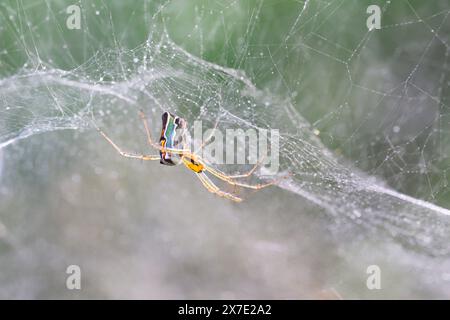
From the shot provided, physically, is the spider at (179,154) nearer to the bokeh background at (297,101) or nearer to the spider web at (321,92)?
the spider web at (321,92)

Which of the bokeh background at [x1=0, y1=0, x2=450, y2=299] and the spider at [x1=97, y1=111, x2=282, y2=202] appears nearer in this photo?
the spider at [x1=97, y1=111, x2=282, y2=202]

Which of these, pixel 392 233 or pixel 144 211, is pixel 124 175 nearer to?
pixel 144 211

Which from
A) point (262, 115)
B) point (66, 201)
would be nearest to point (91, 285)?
point (66, 201)

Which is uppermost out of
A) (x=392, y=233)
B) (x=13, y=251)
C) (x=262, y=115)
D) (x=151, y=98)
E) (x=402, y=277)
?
(x=151, y=98)

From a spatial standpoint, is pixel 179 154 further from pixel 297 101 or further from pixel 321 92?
pixel 321 92

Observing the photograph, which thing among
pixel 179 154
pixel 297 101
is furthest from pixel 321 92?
pixel 179 154

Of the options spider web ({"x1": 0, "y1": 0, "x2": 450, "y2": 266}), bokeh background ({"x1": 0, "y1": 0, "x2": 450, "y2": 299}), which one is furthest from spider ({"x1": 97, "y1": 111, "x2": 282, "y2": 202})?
bokeh background ({"x1": 0, "y1": 0, "x2": 450, "y2": 299})

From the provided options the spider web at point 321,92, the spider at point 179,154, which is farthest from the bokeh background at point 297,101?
the spider at point 179,154

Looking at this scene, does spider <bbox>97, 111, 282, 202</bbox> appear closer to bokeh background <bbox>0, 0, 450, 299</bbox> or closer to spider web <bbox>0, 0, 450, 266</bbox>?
spider web <bbox>0, 0, 450, 266</bbox>
